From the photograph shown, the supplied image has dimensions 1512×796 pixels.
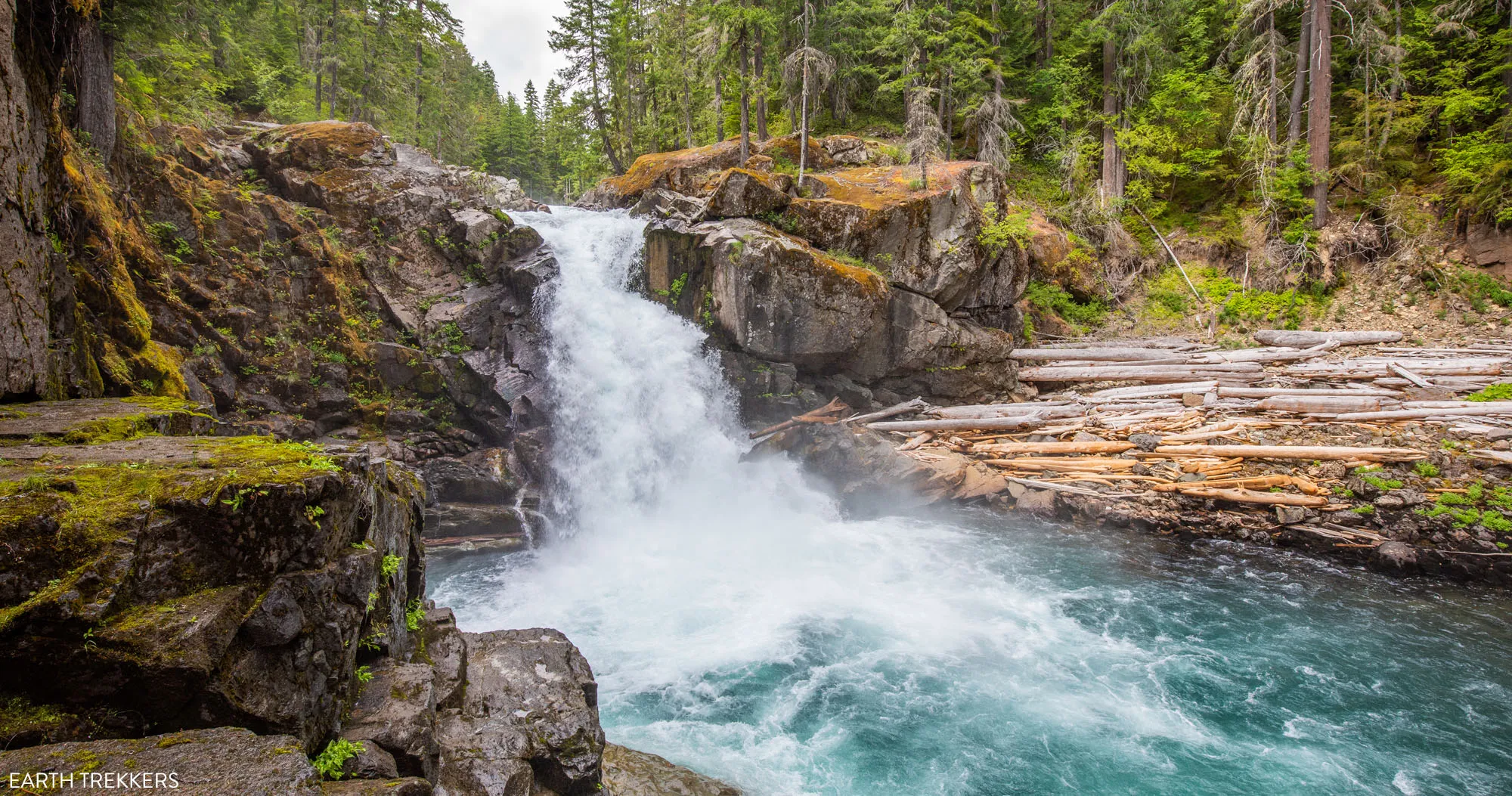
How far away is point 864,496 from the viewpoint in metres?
13.6

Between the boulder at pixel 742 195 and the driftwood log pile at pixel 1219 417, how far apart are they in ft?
18.4

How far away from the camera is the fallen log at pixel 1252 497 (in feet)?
35.6

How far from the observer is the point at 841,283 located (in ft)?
47.9

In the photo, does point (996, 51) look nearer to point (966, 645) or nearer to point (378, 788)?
point (966, 645)

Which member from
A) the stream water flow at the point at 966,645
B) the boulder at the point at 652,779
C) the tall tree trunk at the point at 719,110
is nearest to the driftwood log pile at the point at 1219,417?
the stream water flow at the point at 966,645

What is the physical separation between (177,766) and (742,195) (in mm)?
14920

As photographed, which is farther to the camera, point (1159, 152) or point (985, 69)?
point (985, 69)

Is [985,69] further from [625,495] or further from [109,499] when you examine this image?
[109,499]

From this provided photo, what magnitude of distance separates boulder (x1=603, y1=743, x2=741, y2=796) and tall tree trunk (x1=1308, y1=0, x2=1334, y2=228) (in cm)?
2345

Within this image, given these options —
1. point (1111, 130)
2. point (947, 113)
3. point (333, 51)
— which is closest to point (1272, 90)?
point (1111, 130)

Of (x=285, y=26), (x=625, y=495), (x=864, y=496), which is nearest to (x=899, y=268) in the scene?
(x=864, y=496)

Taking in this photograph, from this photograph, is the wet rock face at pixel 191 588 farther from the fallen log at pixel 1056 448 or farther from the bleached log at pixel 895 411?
the fallen log at pixel 1056 448

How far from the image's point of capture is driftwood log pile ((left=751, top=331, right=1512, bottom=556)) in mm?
11391

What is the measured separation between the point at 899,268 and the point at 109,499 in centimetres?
1513
